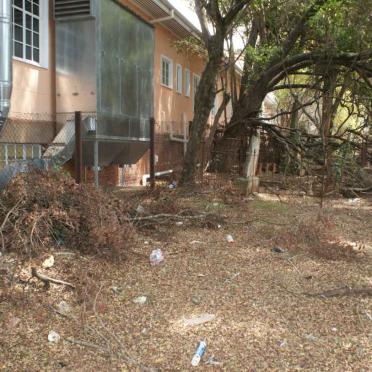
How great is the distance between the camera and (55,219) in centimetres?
487

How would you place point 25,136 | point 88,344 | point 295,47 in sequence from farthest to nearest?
point 295,47, point 25,136, point 88,344

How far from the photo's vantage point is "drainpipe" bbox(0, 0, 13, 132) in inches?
260

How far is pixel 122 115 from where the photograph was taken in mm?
10188

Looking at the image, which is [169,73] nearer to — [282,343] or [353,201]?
[353,201]

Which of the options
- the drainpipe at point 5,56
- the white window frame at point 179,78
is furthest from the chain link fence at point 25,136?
the white window frame at point 179,78

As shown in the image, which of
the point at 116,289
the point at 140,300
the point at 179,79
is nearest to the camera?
the point at 140,300

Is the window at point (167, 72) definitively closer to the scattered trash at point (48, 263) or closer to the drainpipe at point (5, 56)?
the drainpipe at point (5, 56)

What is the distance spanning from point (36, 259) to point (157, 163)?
9211 mm

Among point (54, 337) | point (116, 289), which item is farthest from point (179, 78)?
point (54, 337)

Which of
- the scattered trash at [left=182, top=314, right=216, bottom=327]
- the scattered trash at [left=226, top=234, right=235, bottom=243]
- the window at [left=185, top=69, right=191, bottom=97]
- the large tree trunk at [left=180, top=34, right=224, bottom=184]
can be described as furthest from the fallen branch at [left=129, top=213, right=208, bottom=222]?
the window at [left=185, top=69, right=191, bottom=97]

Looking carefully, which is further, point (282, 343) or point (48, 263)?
point (48, 263)

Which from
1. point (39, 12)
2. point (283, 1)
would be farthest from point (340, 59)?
point (39, 12)

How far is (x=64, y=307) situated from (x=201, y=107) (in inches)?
299

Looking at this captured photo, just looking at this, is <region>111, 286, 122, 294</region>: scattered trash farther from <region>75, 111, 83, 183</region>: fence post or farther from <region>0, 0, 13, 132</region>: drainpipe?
<region>75, 111, 83, 183</region>: fence post
